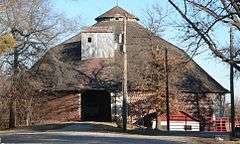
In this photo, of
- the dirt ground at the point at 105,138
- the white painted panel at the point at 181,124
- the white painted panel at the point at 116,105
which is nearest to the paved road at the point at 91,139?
the dirt ground at the point at 105,138

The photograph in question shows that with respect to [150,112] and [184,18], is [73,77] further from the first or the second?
[184,18]

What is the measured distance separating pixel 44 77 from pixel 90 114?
565cm

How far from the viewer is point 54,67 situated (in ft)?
189

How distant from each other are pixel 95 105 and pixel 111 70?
11.9 ft

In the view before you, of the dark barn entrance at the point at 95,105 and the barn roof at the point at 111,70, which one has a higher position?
the barn roof at the point at 111,70

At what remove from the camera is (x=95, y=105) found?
191 ft

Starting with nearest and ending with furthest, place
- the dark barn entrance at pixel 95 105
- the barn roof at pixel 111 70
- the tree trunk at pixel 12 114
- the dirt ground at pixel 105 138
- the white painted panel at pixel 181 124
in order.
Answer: the dirt ground at pixel 105 138 → the tree trunk at pixel 12 114 → the barn roof at pixel 111 70 → the white painted panel at pixel 181 124 → the dark barn entrance at pixel 95 105

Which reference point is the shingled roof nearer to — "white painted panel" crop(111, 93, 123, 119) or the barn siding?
"white painted panel" crop(111, 93, 123, 119)

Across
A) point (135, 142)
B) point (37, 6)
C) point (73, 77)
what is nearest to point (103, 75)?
point (73, 77)

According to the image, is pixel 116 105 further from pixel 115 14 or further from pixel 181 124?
pixel 115 14

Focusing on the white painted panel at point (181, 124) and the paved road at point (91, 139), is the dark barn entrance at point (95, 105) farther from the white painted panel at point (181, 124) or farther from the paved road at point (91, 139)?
the paved road at point (91, 139)

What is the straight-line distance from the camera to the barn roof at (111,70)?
5600 centimetres

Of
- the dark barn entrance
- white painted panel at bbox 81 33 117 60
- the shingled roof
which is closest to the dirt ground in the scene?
the dark barn entrance

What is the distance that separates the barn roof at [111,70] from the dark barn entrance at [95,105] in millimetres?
1548
